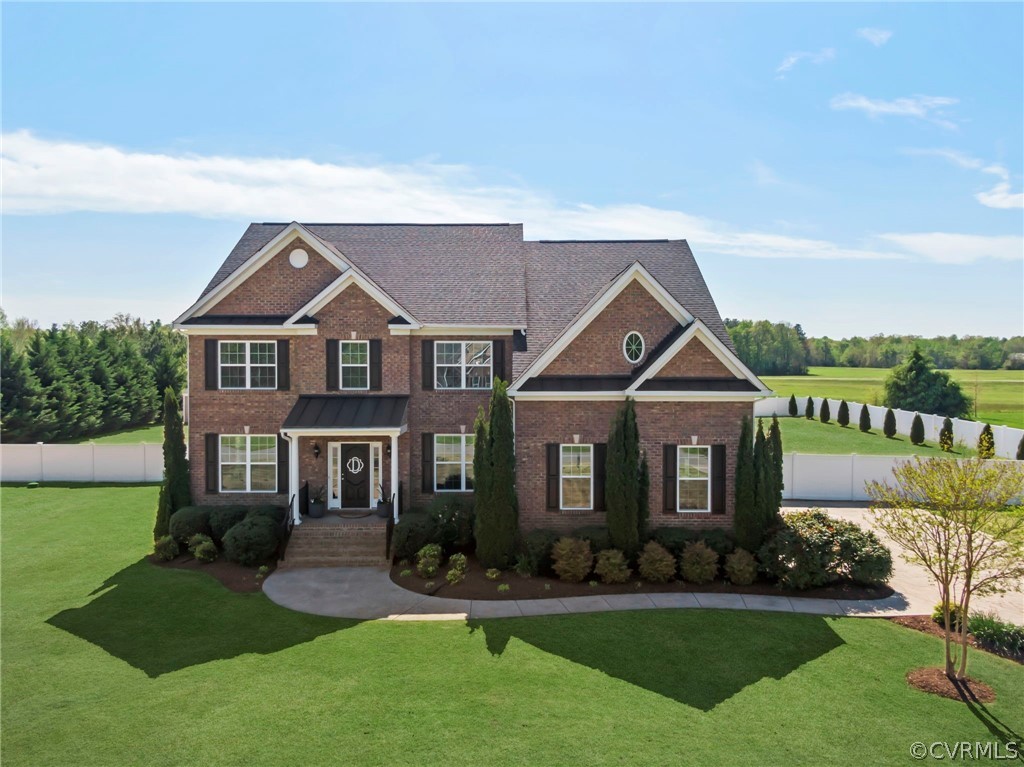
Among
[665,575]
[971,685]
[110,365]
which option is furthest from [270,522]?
[110,365]

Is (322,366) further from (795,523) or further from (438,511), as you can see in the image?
(795,523)

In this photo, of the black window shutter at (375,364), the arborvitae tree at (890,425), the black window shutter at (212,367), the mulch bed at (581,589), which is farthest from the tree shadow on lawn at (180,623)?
the arborvitae tree at (890,425)

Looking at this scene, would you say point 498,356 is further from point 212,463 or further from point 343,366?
point 212,463

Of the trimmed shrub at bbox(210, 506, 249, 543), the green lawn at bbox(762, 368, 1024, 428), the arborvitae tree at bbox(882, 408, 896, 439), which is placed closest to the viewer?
the trimmed shrub at bbox(210, 506, 249, 543)

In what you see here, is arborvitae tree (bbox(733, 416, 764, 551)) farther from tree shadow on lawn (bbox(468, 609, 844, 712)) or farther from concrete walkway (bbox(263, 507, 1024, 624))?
tree shadow on lawn (bbox(468, 609, 844, 712))

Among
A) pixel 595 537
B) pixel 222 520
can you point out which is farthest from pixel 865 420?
pixel 222 520

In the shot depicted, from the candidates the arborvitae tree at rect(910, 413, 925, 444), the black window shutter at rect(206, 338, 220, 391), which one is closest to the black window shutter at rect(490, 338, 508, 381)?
the black window shutter at rect(206, 338, 220, 391)
